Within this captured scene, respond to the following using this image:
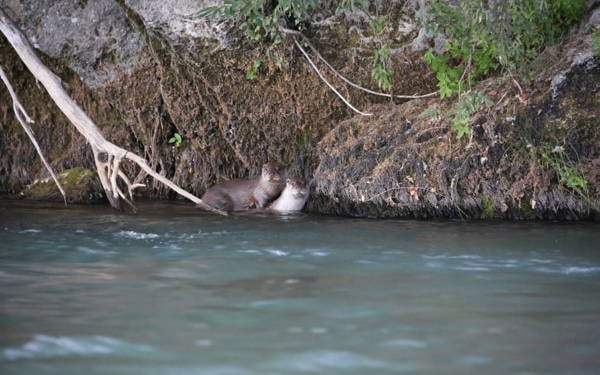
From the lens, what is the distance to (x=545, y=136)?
791 centimetres

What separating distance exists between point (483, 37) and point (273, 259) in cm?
292

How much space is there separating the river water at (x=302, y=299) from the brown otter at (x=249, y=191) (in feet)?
4.99

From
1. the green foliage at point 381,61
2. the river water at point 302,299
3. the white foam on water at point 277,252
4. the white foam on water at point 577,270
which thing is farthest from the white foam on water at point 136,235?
the white foam on water at point 577,270

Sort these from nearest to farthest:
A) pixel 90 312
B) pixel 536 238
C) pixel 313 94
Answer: pixel 90 312
pixel 536 238
pixel 313 94

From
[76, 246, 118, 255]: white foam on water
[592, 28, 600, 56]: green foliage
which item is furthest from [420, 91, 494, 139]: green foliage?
[76, 246, 118, 255]: white foam on water

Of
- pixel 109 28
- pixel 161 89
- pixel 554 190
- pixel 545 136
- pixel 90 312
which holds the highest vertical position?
pixel 109 28

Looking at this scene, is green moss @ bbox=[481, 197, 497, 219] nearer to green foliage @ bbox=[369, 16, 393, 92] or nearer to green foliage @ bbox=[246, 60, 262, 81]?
green foliage @ bbox=[369, 16, 393, 92]

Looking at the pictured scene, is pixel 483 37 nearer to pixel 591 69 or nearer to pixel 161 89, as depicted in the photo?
pixel 591 69

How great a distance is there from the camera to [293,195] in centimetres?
897

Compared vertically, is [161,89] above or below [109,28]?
below

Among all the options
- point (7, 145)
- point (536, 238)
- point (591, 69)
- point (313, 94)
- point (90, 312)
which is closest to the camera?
point (90, 312)

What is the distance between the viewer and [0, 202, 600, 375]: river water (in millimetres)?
3820

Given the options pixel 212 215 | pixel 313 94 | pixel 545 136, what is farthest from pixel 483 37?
pixel 212 215

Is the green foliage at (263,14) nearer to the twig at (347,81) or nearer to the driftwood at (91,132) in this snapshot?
the twig at (347,81)
